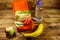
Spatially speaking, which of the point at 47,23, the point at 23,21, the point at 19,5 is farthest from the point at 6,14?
the point at 47,23

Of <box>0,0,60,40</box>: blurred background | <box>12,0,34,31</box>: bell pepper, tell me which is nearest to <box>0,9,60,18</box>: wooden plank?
<box>0,0,60,40</box>: blurred background

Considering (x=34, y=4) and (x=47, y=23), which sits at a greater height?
(x=34, y=4)

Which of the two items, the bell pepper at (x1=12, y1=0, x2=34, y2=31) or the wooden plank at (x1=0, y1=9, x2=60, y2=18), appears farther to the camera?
the wooden plank at (x1=0, y1=9, x2=60, y2=18)

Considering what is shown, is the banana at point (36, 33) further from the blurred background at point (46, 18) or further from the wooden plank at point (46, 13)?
the wooden plank at point (46, 13)

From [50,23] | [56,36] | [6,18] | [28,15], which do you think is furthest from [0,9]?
[56,36]

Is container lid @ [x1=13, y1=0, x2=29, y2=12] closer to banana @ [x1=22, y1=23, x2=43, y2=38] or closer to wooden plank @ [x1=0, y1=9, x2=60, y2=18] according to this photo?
wooden plank @ [x1=0, y1=9, x2=60, y2=18]

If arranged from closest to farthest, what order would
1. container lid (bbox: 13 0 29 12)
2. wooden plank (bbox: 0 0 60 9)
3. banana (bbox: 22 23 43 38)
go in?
1. banana (bbox: 22 23 43 38)
2. container lid (bbox: 13 0 29 12)
3. wooden plank (bbox: 0 0 60 9)

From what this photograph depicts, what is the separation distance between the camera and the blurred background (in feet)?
3.62

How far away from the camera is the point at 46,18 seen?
1.32m

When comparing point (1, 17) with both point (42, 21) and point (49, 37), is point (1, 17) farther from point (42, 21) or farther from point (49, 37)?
point (49, 37)

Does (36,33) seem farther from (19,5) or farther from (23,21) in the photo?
(19,5)

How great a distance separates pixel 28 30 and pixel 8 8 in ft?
1.59

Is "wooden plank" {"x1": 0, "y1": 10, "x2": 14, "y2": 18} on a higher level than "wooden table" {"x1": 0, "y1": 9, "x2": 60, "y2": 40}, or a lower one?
higher

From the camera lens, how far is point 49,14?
1.38 metres
